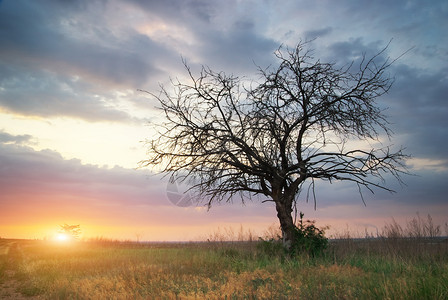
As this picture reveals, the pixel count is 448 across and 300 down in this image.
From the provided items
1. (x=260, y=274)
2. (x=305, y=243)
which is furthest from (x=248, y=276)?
(x=305, y=243)

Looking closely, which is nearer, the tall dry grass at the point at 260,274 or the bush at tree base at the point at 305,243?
the tall dry grass at the point at 260,274

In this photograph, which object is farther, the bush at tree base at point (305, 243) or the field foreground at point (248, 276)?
the bush at tree base at point (305, 243)

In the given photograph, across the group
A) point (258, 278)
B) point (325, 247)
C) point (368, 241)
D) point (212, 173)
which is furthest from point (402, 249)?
point (258, 278)

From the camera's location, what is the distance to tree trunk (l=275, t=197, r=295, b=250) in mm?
14117

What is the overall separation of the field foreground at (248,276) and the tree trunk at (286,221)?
2.50 feet

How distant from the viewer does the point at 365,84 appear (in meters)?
14.1

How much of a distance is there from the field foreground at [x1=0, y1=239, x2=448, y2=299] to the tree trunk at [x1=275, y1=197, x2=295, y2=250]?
76 centimetres

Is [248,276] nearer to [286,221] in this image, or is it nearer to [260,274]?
[260,274]

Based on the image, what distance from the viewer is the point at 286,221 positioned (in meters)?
14.3

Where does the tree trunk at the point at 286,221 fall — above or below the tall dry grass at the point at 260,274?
above

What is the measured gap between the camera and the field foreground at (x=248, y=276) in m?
6.64

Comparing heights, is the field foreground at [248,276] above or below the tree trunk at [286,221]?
below

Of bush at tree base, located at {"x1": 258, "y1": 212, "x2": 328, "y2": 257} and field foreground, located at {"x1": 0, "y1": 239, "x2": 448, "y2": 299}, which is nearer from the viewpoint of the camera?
field foreground, located at {"x1": 0, "y1": 239, "x2": 448, "y2": 299}

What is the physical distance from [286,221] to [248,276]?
622 cm
